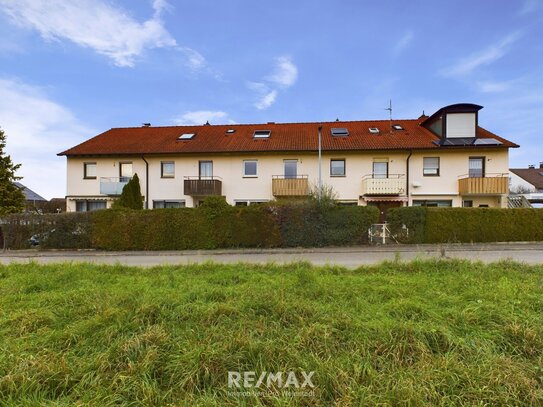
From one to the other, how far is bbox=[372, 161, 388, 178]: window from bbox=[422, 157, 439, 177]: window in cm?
261

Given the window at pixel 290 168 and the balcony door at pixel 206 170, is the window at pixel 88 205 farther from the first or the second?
the window at pixel 290 168

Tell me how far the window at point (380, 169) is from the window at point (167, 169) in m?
15.1

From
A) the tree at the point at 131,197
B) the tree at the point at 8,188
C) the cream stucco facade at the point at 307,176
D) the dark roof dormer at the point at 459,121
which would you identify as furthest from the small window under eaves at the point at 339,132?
the tree at the point at 8,188

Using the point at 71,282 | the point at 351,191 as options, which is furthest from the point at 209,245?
the point at 351,191

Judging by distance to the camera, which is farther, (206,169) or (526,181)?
(526,181)

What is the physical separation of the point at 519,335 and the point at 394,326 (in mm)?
1361

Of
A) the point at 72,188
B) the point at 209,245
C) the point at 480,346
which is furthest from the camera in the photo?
the point at 72,188

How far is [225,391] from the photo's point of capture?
259 cm

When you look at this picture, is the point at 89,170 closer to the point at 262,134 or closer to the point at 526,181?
the point at 262,134

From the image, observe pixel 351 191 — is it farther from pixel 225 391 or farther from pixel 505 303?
pixel 225 391

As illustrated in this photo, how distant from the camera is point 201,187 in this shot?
21.2 metres

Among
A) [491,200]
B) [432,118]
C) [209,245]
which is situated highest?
[432,118]

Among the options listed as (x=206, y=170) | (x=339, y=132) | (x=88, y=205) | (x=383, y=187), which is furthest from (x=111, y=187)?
(x=383, y=187)

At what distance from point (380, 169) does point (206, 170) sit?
509 inches
